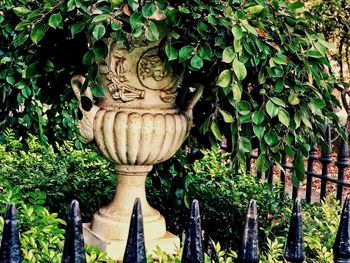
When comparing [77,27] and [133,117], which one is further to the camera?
[133,117]

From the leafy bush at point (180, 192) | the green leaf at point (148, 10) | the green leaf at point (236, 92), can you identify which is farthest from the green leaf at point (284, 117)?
the green leaf at point (148, 10)

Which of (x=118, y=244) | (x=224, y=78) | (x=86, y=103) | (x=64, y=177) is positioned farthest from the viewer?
(x=64, y=177)

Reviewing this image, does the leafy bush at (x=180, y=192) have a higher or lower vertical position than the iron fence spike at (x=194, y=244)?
lower

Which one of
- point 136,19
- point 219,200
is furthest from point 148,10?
point 219,200

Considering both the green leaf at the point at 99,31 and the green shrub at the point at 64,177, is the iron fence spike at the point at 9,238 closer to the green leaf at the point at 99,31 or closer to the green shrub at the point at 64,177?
the green leaf at the point at 99,31

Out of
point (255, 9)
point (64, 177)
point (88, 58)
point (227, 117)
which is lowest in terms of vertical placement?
point (64, 177)

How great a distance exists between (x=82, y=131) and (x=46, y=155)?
1.60m

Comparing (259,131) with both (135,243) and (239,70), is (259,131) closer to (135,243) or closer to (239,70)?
(239,70)

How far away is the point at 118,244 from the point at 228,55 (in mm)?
1098

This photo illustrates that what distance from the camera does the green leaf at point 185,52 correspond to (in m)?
2.40

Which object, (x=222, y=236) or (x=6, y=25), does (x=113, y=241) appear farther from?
(x=6, y=25)

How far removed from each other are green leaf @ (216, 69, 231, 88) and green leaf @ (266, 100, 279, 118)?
0.22 m

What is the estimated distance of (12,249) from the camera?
4.05ft

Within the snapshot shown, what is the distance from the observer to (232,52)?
2.36m
